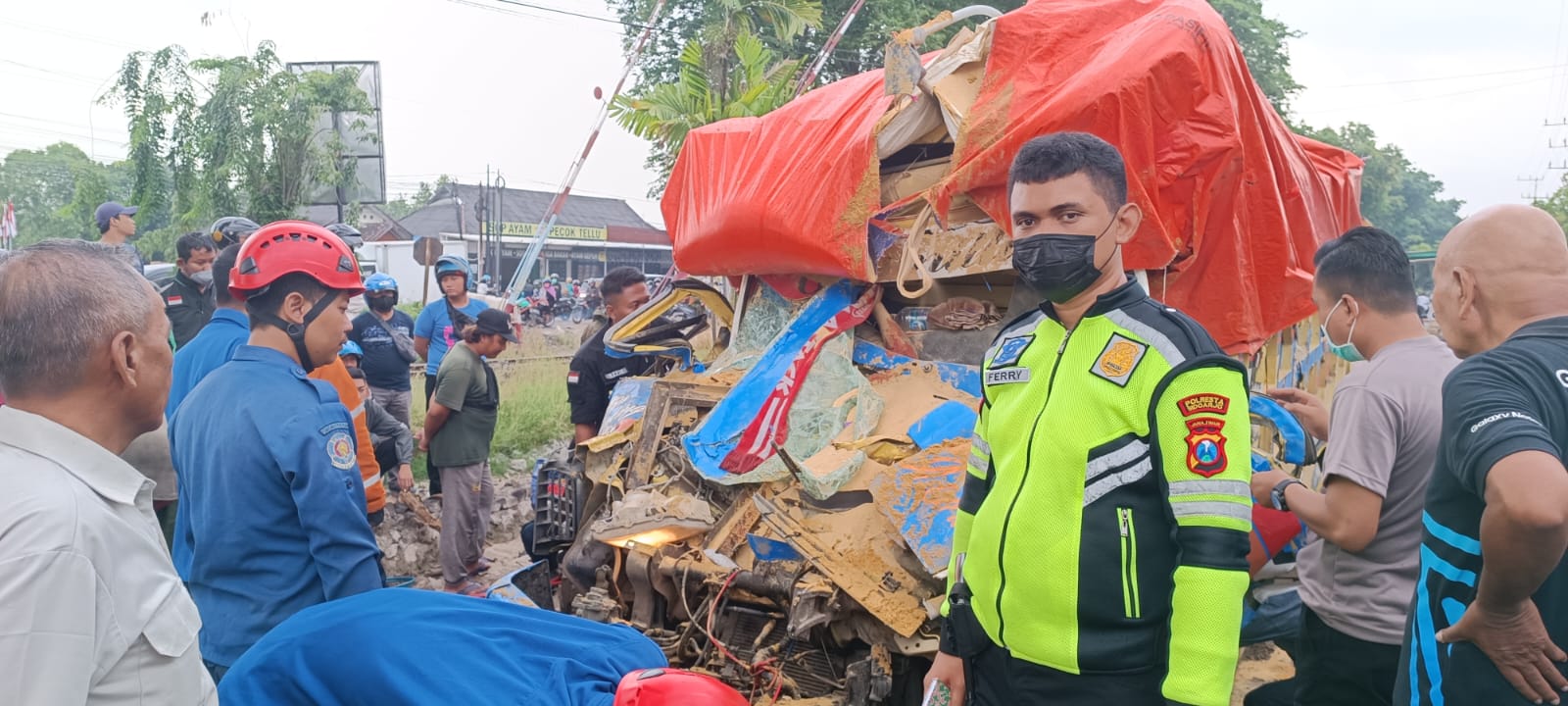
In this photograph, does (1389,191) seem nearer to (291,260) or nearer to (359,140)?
(359,140)

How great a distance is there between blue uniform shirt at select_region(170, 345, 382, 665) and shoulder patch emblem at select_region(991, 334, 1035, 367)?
5.94 ft

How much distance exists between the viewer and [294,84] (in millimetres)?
14539

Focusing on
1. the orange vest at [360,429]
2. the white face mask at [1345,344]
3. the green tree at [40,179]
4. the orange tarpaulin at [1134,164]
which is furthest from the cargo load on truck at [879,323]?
the green tree at [40,179]

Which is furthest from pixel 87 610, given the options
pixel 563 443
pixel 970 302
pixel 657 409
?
pixel 563 443

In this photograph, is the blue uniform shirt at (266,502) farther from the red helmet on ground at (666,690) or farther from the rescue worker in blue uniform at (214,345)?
the rescue worker in blue uniform at (214,345)

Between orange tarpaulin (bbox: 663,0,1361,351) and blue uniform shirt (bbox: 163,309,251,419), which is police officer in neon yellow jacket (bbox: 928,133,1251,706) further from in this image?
blue uniform shirt (bbox: 163,309,251,419)

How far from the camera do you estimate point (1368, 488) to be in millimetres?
2586

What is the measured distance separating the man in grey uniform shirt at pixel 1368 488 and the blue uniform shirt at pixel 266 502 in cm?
275

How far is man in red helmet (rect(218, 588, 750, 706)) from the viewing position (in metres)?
2.15

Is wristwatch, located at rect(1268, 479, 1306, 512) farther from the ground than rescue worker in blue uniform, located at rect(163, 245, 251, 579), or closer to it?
closer to it

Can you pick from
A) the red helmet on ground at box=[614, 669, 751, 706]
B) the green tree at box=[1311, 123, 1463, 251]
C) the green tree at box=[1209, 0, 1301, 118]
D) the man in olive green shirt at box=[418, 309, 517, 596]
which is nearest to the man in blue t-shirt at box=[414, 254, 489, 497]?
the man in olive green shirt at box=[418, 309, 517, 596]

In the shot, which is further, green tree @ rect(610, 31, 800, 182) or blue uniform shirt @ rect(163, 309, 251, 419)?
green tree @ rect(610, 31, 800, 182)

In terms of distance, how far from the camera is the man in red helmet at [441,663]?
2.15 metres

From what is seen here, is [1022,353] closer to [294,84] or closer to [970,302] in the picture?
[970,302]
